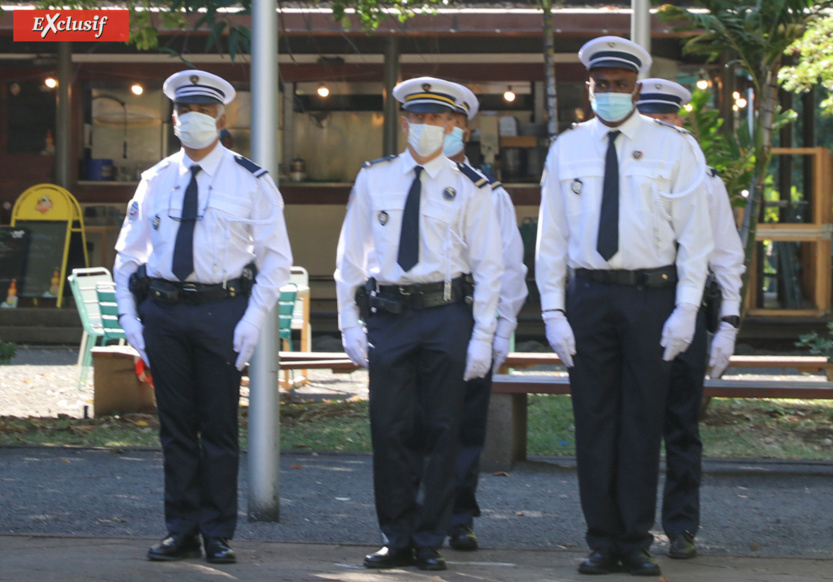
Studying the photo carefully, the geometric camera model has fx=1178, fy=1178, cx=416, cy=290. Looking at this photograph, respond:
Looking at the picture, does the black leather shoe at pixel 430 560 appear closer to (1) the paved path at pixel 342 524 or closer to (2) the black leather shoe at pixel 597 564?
(1) the paved path at pixel 342 524

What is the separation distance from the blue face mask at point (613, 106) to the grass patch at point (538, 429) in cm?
371

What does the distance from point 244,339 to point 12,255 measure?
1176 centimetres

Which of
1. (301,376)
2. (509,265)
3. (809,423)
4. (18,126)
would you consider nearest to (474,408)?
(509,265)

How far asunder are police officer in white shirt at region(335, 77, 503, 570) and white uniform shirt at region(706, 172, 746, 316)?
104 centimetres

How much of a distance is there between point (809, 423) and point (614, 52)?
17.2 feet

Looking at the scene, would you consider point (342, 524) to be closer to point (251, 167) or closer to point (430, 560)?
point (430, 560)

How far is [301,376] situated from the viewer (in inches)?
465

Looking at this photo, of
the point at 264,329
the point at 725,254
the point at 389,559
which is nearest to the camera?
the point at 389,559

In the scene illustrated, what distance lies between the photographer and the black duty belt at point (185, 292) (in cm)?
498

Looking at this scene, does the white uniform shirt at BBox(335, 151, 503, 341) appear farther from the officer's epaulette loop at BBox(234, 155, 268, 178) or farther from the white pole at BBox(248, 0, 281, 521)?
the white pole at BBox(248, 0, 281, 521)

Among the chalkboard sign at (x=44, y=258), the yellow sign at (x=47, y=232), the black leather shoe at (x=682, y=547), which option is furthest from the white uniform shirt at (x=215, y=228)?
the chalkboard sign at (x=44, y=258)

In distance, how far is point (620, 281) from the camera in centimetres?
478

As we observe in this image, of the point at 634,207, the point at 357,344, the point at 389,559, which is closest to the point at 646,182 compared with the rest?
the point at 634,207

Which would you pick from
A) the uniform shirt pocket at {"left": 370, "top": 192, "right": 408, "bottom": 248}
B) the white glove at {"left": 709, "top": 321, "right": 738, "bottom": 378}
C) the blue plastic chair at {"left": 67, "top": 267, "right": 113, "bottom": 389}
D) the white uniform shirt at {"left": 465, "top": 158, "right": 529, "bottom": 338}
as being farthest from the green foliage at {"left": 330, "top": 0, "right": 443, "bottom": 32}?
the white glove at {"left": 709, "top": 321, "right": 738, "bottom": 378}
